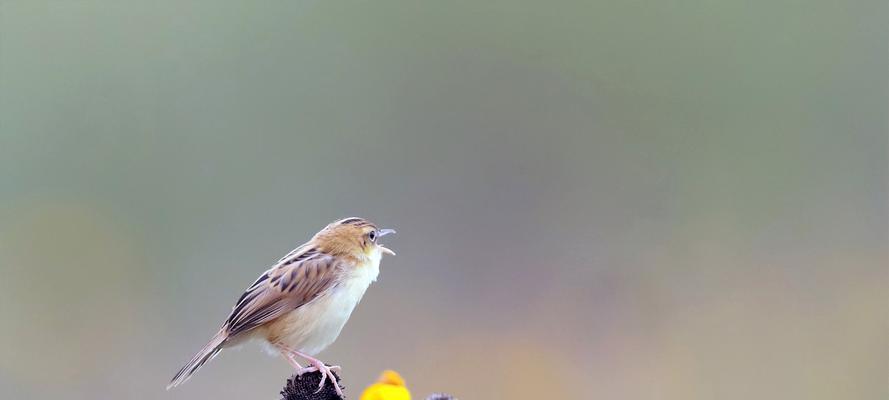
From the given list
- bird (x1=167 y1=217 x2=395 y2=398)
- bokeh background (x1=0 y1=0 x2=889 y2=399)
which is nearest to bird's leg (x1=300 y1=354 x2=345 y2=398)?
bird (x1=167 y1=217 x2=395 y2=398)

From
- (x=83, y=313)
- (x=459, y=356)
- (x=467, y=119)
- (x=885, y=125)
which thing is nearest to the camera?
(x=459, y=356)

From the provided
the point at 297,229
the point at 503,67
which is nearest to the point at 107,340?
the point at 297,229

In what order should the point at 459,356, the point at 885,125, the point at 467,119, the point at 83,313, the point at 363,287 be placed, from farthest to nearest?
the point at 467,119 → the point at 885,125 → the point at 83,313 → the point at 459,356 → the point at 363,287

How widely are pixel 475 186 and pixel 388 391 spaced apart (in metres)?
5.51

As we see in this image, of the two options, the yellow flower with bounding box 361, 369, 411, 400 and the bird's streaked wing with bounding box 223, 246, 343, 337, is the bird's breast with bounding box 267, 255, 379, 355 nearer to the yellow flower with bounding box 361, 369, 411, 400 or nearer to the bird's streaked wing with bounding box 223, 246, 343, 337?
the bird's streaked wing with bounding box 223, 246, 343, 337

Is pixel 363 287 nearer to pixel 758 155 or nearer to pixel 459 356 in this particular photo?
pixel 459 356

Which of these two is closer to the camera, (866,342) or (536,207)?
(866,342)

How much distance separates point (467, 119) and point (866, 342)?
11.5 feet

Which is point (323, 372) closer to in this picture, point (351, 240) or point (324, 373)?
point (324, 373)

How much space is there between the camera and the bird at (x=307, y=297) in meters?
2.44

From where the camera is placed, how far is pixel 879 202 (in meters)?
6.59

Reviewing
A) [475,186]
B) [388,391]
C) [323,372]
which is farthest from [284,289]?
[475,186]

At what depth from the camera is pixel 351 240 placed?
270 cm

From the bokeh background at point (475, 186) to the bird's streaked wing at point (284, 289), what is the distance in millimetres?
3012
